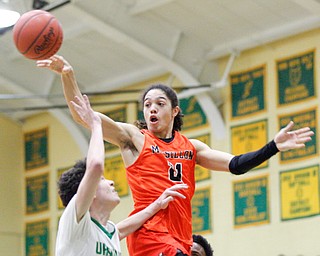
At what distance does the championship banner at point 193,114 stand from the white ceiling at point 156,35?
1.67 feet

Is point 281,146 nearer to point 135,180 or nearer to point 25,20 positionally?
point 135,180

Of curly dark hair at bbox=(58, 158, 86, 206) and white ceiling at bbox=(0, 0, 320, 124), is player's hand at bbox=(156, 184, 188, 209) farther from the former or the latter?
white ceiling at bbox=(0, 0, 320, 124)

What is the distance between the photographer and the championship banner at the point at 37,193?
1994 centimetres

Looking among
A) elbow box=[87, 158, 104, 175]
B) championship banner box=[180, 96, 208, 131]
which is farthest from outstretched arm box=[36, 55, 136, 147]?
championship banner box=[180, 96, 208, 131]

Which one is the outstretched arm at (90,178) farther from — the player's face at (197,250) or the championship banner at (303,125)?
the championship banner at (303,125)

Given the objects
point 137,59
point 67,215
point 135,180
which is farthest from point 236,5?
point 67,215

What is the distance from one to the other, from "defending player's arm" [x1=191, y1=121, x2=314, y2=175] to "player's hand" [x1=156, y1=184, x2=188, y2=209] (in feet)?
1.79

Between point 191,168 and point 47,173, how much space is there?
42.6ft

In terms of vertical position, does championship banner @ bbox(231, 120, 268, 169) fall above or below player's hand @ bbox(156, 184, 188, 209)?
above

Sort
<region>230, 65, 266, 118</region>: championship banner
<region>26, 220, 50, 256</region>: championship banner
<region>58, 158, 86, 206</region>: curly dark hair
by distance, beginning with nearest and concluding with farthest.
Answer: <region>58, 158, 86, 206</region>: curly dark hair
<region>230, 65, 266, 118</region>: championship banner
<region>26, 220, 50, 256</region>: championship banner

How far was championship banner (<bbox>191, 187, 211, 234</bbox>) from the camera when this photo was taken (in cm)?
1628

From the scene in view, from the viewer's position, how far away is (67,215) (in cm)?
542

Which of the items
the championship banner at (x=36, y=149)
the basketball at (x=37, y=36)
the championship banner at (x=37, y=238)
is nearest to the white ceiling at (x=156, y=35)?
the championship banner at (x=36, y=149)

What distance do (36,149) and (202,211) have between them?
5.61m
